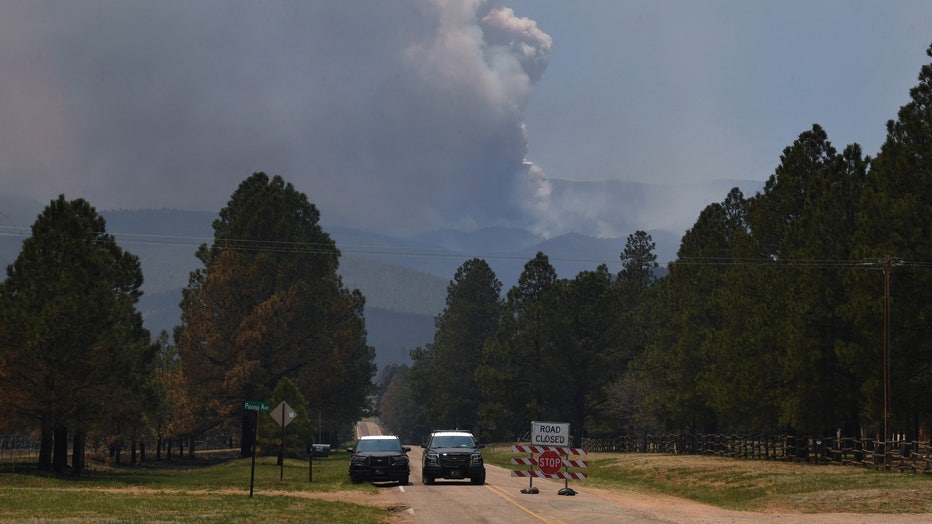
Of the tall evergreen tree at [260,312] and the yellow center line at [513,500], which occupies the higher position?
the tall evergreen tree at [260,312]

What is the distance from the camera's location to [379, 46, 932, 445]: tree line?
4422 cm

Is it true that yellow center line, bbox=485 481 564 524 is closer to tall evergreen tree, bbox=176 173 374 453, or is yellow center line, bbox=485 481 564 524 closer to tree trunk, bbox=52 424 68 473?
tree trunk, bbox=52 424 68 473

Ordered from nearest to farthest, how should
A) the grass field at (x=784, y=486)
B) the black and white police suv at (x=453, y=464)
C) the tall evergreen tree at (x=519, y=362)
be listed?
the grass field at (x=784, y=486)
the black and white police suv at (x=453, y=464)
the tall evergreen tree at (x=519, y=362)

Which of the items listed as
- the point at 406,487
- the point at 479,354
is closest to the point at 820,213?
the point at 406,487

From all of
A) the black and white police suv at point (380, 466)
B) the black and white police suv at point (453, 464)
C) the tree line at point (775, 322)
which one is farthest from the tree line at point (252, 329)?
the black and white police suv at point (453, 464)

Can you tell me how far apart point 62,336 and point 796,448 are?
35689 mm

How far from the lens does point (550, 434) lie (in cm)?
3603

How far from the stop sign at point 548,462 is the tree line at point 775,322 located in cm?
1584

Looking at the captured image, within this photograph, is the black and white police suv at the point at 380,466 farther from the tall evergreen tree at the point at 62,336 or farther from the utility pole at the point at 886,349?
the utility pole at the point at 886,349

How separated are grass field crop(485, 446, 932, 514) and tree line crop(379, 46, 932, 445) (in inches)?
197

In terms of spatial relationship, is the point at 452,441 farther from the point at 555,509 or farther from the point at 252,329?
the point at 252,329

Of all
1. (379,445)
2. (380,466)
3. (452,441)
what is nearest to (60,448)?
(379,445)

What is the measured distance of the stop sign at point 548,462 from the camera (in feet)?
117

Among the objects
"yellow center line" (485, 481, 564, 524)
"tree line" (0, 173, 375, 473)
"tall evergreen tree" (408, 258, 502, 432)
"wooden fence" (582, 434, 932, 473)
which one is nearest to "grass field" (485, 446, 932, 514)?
"wooden fence" (582, 434, 932, 473)
